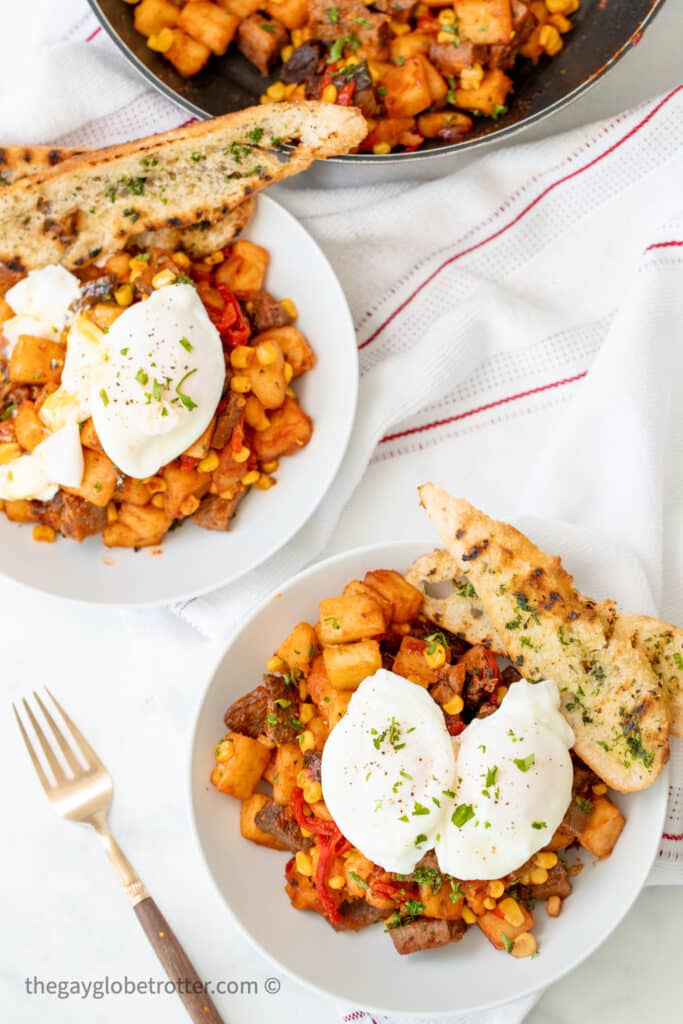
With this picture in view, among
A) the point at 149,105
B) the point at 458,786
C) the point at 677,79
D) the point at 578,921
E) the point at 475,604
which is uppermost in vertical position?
the point at 149,105

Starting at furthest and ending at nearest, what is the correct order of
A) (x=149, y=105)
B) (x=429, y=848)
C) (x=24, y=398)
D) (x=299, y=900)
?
(x=149, y=105) → (x=24, y=398) → (x=299, y=900) → (x=429, y=848)

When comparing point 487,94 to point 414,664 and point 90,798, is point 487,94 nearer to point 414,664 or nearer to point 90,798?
point 414,664

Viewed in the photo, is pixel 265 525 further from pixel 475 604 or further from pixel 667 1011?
pixel 667 1011

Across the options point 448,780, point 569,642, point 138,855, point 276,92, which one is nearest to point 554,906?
point 448,780

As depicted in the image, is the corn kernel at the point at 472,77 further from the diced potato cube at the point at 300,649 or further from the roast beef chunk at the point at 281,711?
the roast beef chunk at the point at 281,711

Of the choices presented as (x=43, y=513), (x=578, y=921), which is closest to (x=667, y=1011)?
(x=578, y=921)
